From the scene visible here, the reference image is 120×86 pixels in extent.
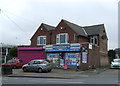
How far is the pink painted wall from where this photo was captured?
31.6 metres

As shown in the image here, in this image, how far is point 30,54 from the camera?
107 ft

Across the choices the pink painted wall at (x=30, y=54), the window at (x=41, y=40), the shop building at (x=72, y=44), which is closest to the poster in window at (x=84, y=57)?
the shop building at (x=72, y=44)

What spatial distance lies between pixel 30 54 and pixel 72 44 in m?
8.21

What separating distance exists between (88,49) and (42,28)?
46.7 feet

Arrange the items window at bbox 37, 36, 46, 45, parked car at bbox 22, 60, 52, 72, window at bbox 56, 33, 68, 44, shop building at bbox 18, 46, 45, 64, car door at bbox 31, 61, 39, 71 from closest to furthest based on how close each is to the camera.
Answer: parked car at bbox 22, 60, 52, 72
car door at bbox 31, 61, 39, 71
shop building at bbox 18, 46, 45, 64
window at bbox 56, 33, 68, 44
window at bbox 37, 36, 46, 45

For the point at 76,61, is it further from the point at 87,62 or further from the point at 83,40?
the point at 83,40

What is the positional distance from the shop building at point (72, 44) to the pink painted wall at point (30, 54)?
1023 mm

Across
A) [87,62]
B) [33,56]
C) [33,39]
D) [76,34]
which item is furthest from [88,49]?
[33,39]

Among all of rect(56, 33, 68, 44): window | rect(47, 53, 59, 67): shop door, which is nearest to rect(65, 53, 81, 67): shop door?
rect(47, 53, 59, 67): shop door

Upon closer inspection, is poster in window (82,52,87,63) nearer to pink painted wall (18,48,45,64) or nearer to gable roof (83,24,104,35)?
pink painted wall (18,48,45,64)

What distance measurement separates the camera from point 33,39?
4056 centimetres

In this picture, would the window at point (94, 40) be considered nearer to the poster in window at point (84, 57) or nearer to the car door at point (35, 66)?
the poster in window at point (84, 57)

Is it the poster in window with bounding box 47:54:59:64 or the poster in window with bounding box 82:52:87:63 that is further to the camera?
the poster in window with bounding box 47:54:59:64

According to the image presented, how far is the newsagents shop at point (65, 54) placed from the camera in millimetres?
27641
